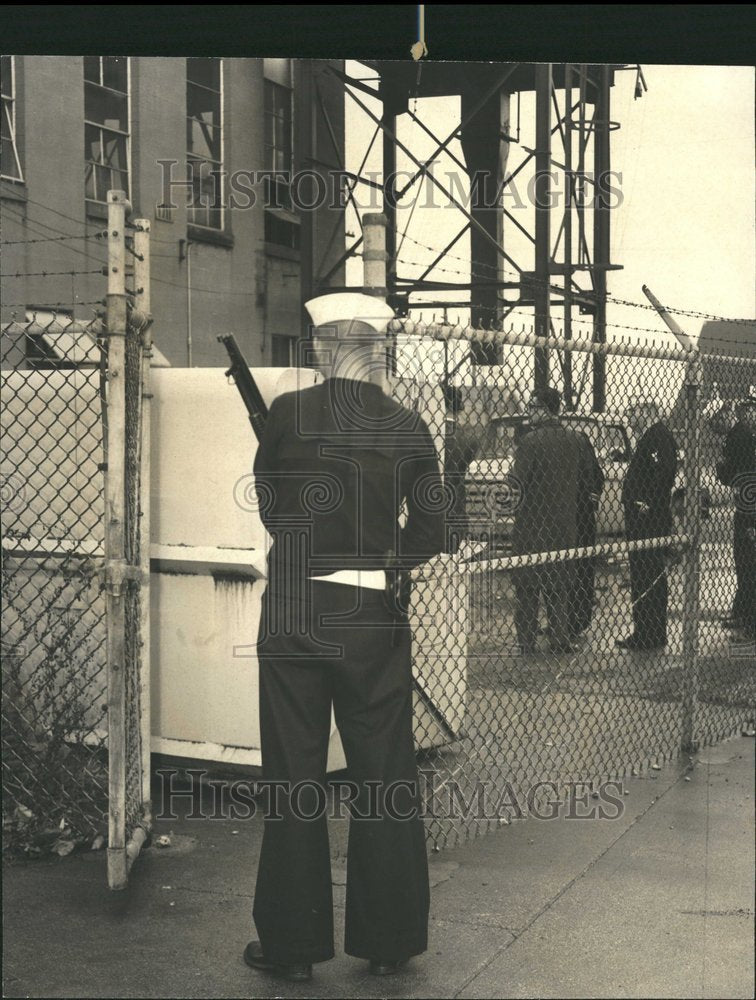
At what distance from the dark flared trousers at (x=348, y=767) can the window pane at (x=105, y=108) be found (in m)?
1.41

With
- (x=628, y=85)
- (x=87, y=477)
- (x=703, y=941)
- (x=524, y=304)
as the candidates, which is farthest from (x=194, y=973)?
(x=628, y=85)

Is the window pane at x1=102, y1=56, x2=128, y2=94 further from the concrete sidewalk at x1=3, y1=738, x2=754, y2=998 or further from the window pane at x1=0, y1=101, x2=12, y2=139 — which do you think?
the concrete sidewalk at x1=3, y1=738, x2=754, y2=998

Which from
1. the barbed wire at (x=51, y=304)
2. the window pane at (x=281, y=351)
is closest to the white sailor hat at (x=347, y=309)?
the window pane at (x=281, y=351)

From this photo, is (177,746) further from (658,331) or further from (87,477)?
(658,331)

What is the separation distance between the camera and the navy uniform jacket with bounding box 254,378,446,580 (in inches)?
118

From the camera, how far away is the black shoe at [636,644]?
644cm

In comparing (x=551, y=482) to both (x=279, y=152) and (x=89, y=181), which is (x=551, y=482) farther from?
(x=89, y=181)

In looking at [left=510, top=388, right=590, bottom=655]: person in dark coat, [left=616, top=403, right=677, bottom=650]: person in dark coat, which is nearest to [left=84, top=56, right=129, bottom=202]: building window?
[left=510, top=388, right=590, bottom=655]: person in dark coat

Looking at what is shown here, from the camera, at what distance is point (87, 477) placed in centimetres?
428

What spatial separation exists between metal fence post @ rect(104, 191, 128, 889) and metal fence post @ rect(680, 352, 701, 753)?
235 centimetres

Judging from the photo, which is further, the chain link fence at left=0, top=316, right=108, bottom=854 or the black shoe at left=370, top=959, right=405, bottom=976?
the chain link fence at left=0, top=316, right=108, bottom=854

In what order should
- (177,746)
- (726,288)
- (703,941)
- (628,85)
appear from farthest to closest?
(177,746) → (726,288) → (628,85) → (703,941)

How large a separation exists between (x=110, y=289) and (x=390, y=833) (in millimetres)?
1680

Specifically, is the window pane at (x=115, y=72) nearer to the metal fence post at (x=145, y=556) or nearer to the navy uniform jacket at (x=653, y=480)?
the metal fence post at (x=145, y=556)
